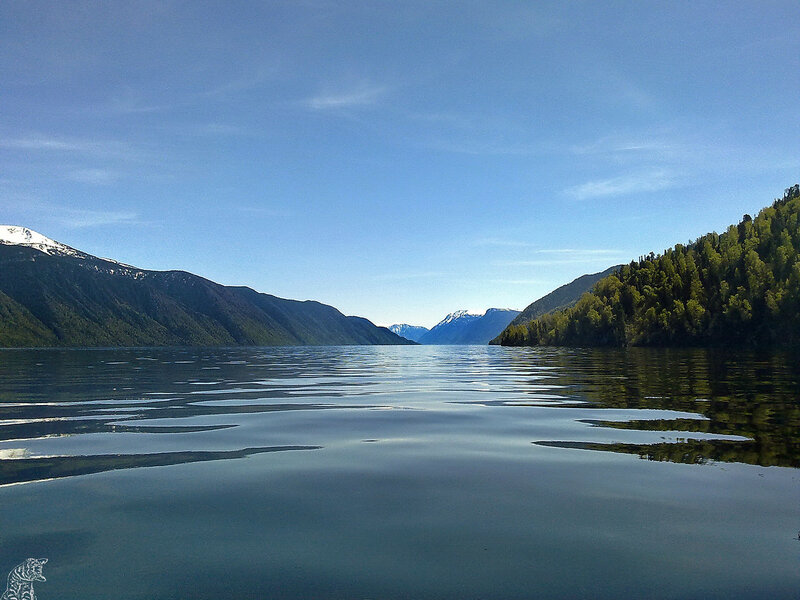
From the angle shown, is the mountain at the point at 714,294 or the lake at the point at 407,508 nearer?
the lake at the point at 407,508

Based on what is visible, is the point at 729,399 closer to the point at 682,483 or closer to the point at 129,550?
the point at 682,483

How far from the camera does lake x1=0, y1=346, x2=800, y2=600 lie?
5.02 metres

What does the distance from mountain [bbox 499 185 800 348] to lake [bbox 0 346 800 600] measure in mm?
119765

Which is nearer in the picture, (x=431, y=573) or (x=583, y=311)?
(x=431, y=573)

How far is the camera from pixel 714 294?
431 feet

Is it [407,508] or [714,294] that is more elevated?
[714,294]

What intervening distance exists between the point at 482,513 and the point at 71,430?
1271cm

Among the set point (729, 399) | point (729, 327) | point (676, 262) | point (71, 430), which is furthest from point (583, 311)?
point (71, 430)

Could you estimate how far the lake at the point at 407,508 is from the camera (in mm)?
5016

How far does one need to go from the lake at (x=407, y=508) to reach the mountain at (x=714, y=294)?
120 metres

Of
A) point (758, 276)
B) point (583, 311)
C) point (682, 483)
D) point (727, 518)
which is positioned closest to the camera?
point (727, 518)

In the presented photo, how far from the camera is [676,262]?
153m

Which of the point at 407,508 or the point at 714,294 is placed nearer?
the point at 407,508

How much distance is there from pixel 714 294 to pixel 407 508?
147107mm
